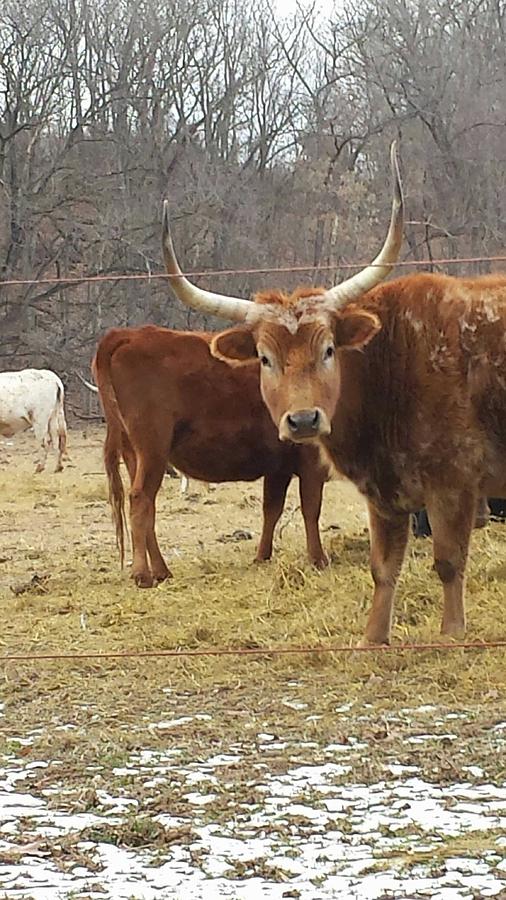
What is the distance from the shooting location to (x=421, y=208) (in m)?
21.5

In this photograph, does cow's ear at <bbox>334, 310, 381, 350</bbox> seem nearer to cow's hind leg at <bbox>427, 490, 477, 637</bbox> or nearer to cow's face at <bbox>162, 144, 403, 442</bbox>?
cow's face at <bbox>162, 144, 403, 442</bbox>

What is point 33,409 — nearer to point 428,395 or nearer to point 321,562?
point 321,562

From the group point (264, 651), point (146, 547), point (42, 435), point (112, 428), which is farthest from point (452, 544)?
point (42, 435)

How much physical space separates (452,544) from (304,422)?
3.49 feet

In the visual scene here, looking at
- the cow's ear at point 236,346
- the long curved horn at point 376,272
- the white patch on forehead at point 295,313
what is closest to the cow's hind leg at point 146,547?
the cow's ear at point 236,346

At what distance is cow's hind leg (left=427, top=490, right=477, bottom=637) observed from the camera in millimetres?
5996

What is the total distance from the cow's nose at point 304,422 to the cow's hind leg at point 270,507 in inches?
129

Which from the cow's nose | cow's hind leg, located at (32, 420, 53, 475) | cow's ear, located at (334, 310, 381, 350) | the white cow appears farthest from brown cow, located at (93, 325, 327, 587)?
the white cow

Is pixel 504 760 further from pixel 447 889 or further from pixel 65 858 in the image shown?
pixel 65 858

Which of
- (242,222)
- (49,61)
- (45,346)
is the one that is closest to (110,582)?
(45,346)

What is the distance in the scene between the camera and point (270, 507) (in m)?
8.88

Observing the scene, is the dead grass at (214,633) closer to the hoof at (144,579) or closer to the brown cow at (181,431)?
the hoof at (144,579)

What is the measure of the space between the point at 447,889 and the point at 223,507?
29.0 feet

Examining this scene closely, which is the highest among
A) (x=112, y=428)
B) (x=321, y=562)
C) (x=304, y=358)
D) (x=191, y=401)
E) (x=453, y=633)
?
(x=304, y=358)
